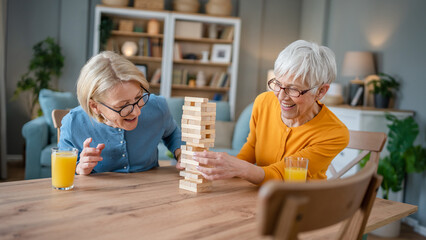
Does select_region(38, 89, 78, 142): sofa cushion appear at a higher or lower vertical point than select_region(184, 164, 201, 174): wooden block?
lower

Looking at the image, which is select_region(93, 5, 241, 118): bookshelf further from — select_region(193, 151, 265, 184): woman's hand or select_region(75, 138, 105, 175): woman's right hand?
select_region(193, 151, 265, 184): woman's hand

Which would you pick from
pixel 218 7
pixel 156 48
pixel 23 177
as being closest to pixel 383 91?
pixel 218 7

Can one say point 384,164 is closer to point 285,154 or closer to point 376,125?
point 376,125

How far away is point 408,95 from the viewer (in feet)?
11.8

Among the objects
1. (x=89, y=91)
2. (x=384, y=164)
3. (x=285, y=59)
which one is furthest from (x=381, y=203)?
(x=384, y=164)

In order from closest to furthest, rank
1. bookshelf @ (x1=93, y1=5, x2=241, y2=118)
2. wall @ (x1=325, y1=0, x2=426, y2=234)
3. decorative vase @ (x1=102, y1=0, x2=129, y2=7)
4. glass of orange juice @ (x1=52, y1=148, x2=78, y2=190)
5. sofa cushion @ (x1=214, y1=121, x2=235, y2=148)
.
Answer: glass of orange juice @ (x1=52, y1=148, x2=78, y2=190), wall @ (x1=325, y1=0, x2=426, y2=234), sofa cushion @ (x1=214, y1=121, x2=235, y2=148), decorative vase @ (x1=102, y1=0, x2=129, y2=7), bookshelf @ (x1=93, y1=5, x2=241, y2=118)

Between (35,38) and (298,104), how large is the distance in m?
5.09

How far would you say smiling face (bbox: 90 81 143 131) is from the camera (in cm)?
138

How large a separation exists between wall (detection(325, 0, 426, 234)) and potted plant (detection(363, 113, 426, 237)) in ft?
0.97

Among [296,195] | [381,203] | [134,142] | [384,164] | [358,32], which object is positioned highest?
[358,32]

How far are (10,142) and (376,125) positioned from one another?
15.9 ft

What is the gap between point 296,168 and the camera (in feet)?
4.42

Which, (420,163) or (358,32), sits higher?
(358,32)

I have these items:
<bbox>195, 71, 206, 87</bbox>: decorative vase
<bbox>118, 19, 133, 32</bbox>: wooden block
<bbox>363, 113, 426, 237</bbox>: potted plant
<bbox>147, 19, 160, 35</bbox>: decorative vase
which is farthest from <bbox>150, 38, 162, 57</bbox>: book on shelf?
<bbox>363, 113, 426, 237</bbox>: potted plant
